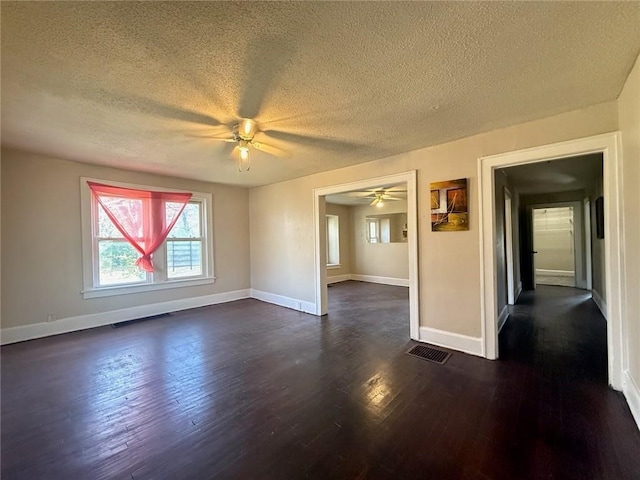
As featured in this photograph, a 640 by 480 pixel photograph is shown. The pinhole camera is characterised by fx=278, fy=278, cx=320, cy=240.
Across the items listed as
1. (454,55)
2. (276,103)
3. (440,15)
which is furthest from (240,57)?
(454,55)

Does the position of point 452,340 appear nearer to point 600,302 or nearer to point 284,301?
point 284,301

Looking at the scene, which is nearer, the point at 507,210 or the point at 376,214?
the point at 507,210

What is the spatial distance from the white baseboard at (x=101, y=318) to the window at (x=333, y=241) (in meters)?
3.59

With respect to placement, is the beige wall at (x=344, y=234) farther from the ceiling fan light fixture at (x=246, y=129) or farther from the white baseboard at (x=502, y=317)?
the ceiling fan light fixture at (x=246, y=129)

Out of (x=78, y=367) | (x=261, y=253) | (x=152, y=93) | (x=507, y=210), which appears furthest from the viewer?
(x=261, y=253)

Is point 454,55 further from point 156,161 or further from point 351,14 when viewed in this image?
point 156,161

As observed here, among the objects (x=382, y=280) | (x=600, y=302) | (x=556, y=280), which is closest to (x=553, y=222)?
(x=556, y=280)

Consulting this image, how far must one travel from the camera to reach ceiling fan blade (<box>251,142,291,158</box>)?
326 centimetres

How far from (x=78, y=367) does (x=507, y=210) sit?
21.8ft

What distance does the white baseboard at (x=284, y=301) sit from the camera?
4969 millimetres

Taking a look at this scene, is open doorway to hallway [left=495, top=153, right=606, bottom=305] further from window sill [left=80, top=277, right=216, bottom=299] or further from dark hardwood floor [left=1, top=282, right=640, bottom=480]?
window sill [left=80, top=277, right=216, bottom=299]

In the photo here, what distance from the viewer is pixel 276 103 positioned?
7.47 feet

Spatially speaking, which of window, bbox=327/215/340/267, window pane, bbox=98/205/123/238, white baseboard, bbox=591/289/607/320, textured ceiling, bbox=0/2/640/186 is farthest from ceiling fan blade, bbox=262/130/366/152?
window, bbox=327/215/340/267

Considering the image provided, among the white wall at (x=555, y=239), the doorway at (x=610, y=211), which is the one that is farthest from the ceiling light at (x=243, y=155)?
the white wall at (x=555, y=239)
